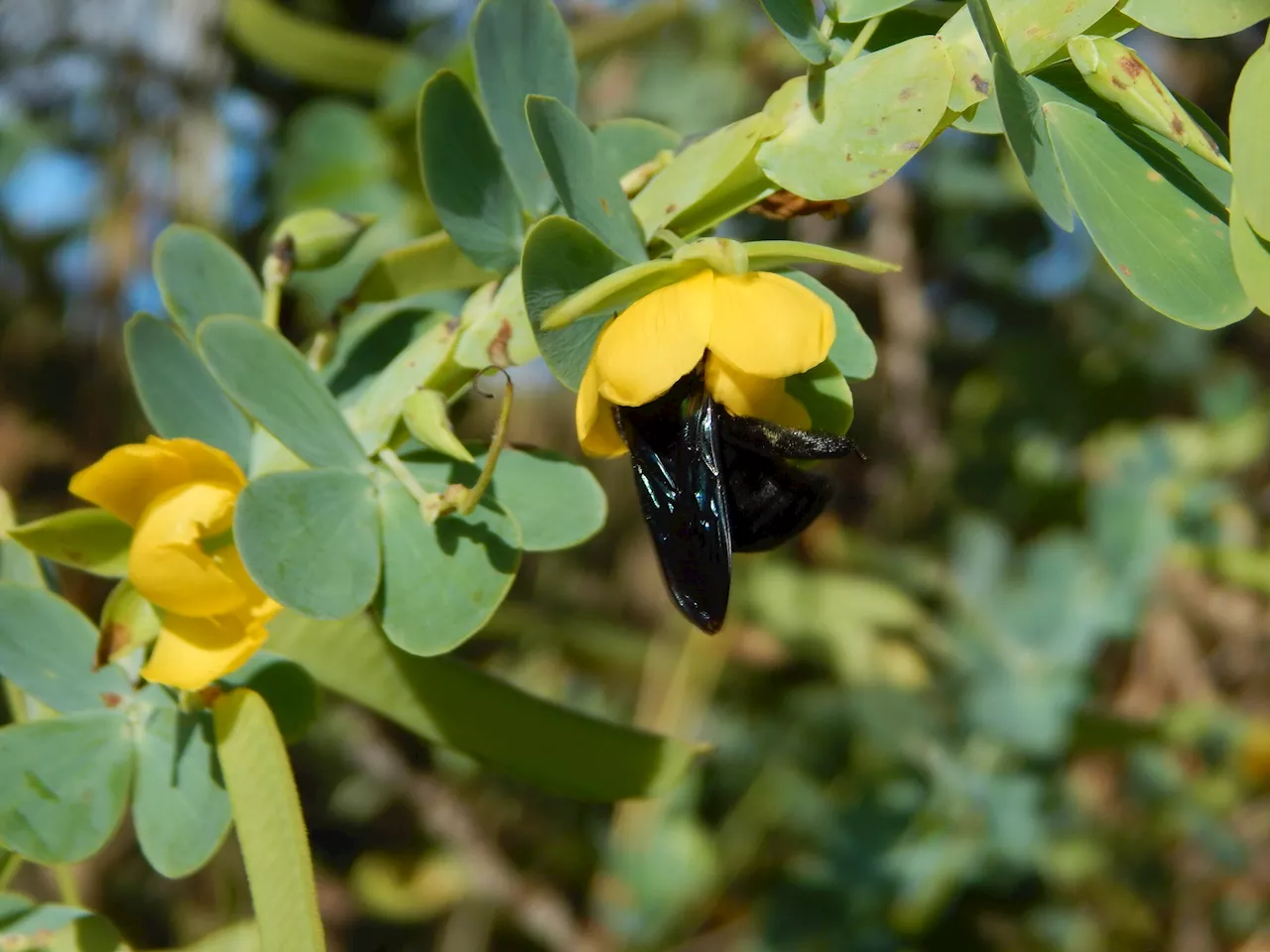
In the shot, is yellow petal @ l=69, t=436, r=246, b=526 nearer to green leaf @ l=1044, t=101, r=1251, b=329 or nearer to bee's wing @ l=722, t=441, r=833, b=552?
bee's wing @ l=722, t=441, r=833, b=552

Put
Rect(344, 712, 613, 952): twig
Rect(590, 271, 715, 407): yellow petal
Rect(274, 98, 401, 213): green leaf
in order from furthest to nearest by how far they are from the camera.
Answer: Rect(344, 712, 613, 952): twig
Rect(274, 98, 401, 213): green leaf
Rect(590, 271, 715, 407): yellow petal

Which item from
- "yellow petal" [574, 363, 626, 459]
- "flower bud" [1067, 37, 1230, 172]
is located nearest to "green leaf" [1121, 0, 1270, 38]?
"flower bud" [1067, 37, 1230, 172]

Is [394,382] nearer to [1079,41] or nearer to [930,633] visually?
[1079,41]

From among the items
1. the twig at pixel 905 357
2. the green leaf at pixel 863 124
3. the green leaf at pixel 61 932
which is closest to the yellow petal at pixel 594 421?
the green leaf at pixel 863 124

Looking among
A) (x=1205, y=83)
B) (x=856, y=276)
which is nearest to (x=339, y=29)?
(x=856, y=276)

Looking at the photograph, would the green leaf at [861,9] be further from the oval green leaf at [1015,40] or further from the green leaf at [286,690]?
the green leaf at [286,690]

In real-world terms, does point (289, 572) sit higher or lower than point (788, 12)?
lower

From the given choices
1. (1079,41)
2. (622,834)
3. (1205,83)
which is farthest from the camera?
(1205,83)
